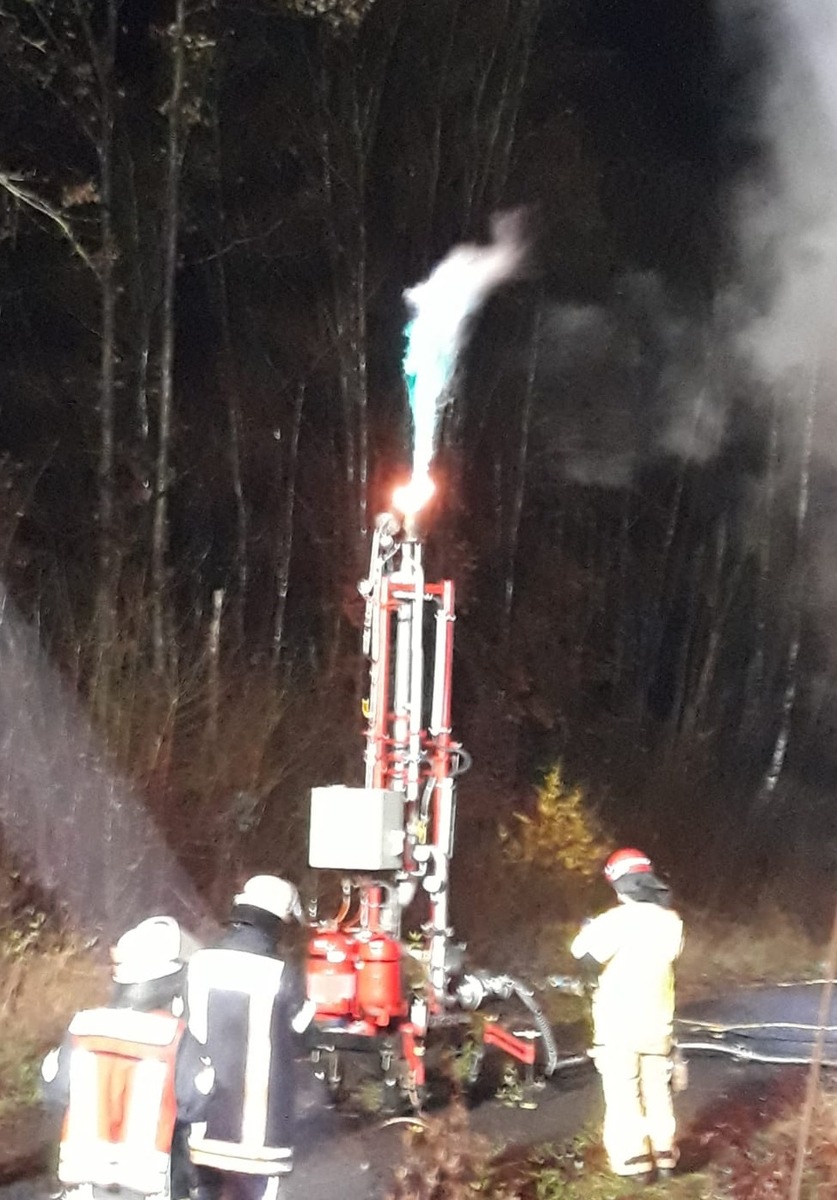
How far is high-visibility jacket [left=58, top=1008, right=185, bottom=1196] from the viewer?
4.25m

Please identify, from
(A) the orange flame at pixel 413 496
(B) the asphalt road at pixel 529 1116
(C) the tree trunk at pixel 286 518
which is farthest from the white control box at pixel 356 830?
(C) the tree trunk at pixel 286 518

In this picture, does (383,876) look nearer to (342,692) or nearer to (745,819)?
(342,692)

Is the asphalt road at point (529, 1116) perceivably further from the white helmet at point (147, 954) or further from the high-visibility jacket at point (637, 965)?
the white helmet at point (147, 954)

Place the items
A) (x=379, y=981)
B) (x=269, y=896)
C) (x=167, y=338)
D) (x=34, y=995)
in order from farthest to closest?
(x=167, y=338), (x=34, y=995), (x=379, y=981), (x=269, y=896)

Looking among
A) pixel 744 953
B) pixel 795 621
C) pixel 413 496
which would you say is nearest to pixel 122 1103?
pixel 413 496

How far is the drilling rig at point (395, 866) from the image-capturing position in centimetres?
693

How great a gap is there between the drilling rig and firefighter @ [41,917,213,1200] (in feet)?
8.30

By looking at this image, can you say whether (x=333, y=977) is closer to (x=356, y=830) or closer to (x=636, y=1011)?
(x=356, y=830)

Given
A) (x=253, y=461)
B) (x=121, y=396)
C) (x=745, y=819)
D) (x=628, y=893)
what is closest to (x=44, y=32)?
(x=121, y=396)

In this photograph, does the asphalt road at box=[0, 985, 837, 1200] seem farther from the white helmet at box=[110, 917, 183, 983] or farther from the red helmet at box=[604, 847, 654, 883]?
the white helmet at box=[110, 917, 183, 983]

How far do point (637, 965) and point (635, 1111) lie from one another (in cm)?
71

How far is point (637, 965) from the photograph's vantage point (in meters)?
6.27

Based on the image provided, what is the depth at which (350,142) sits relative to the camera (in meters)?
14.0

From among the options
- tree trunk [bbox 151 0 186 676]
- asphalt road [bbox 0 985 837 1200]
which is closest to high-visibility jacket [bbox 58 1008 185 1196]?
asphalt road [bbox 0 985 837 1200]
